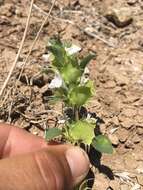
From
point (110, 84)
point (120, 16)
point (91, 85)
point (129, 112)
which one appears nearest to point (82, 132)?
point (91, 85)

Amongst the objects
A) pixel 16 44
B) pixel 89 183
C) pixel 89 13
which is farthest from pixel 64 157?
pixel 89 13

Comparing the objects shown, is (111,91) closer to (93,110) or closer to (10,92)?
(93,110)

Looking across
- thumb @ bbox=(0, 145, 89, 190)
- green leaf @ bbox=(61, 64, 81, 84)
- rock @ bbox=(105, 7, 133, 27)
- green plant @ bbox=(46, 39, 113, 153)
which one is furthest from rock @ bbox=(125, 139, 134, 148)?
rock @ bbox=(105, 7, 133, 27)

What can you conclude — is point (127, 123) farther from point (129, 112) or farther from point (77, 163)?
point (77, 163)

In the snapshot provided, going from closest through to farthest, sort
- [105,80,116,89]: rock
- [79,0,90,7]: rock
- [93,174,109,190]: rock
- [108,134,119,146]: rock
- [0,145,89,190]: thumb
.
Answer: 1. [0,145,89,190]: thumb
2. [93,174,109,190]: rock
3. [108,134,119,146]: rock
4. [105,80,116,89]: rock
5. [79,0,90,7]: rock

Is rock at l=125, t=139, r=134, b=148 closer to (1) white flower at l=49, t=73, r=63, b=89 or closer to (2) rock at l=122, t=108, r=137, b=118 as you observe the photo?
(2) rock at l=122, t=108, r=137, b=118

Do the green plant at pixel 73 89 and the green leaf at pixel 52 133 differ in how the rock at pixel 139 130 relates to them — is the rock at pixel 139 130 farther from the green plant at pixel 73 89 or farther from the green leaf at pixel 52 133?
the green leaf at pixel 52 133
